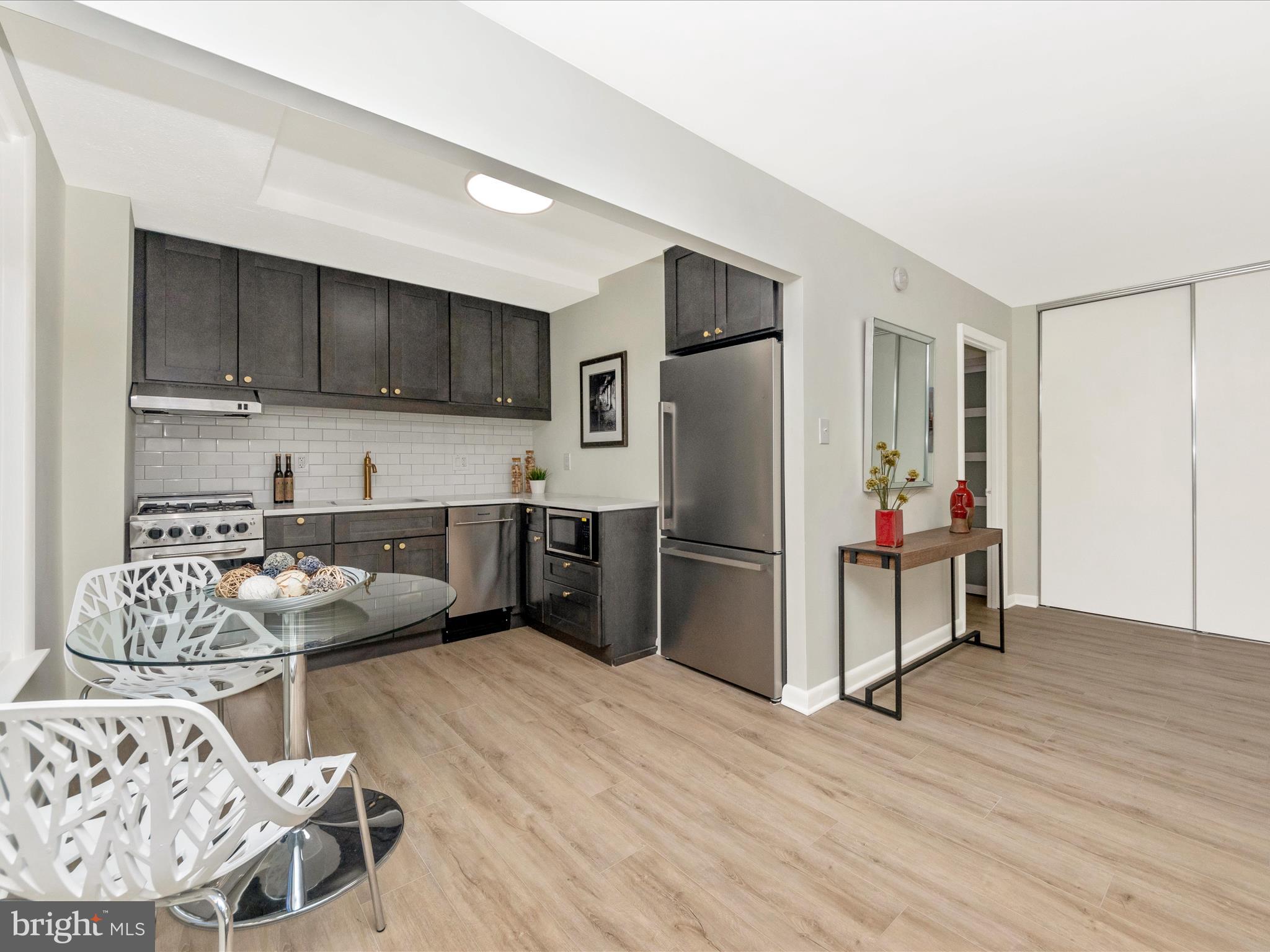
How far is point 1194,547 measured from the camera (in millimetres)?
4020

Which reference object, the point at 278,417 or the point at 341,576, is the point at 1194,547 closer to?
the point at 341,576

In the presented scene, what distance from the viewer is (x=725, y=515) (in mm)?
3162

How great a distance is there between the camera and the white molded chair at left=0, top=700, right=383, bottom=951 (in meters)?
0.92

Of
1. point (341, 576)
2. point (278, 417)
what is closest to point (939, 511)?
point (341, 576)

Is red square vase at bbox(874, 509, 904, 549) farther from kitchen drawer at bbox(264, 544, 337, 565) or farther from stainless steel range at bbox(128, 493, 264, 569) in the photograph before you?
stainless steel range at bbox(128, 493, 264, 569)

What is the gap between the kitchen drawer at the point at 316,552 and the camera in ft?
10.9

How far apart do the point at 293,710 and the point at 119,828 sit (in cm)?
90

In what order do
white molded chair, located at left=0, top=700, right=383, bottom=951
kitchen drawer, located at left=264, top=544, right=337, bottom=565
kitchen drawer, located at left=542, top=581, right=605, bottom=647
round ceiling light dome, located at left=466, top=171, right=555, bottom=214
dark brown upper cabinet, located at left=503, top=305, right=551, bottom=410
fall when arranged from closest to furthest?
1. white molded chair, located at left=0, top=700, right=383, bottom=951
2. round ceiling light dome, located at left=466, top=171, right=555, bottom=214
3. kitchen drawer, located at left=264, top=544, right=337, bottom=565
4. kitchen drawer, located at left=542, top=581, right=605, bottom=647
5. dark brown upper cabinet, located at left=503, top=305, right=551, bottom=410

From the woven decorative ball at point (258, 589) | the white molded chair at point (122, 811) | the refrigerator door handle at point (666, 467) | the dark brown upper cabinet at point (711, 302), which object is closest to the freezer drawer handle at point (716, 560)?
the refrigerator door handle at point (666, 467)

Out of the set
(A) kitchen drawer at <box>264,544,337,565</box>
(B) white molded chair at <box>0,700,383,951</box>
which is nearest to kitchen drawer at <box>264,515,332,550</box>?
(A) kitchen drawer at <box>264,544,337,565</box>

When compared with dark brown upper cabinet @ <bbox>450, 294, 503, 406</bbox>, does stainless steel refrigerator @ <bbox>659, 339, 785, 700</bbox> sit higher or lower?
lower

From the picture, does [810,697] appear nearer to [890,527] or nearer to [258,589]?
[890,527]

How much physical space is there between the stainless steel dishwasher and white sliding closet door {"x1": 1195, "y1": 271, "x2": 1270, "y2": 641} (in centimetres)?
482

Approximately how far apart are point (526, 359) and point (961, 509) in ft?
10.7
